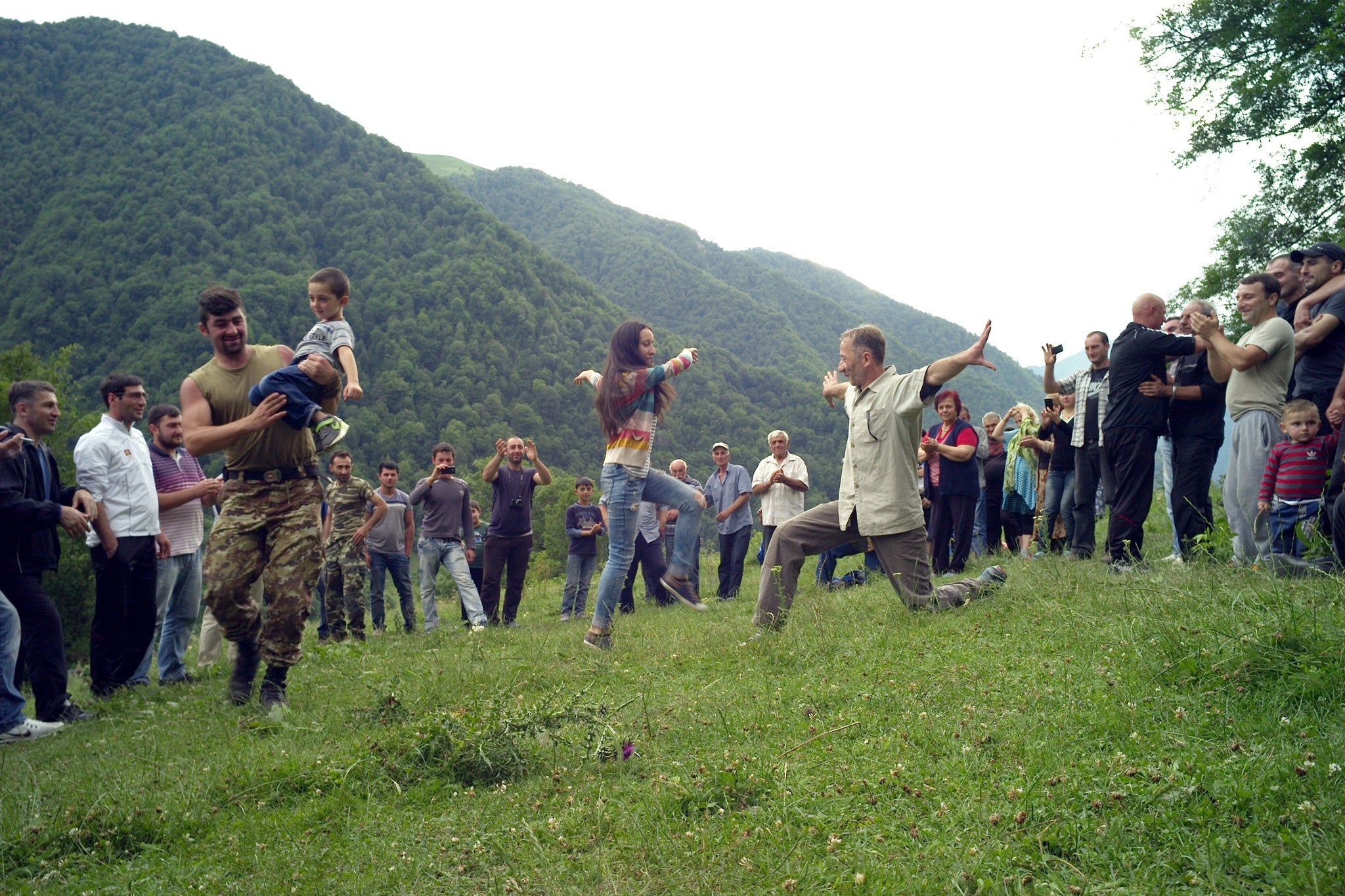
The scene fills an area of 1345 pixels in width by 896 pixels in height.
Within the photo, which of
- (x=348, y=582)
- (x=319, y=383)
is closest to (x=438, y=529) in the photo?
(x=348, y=582)

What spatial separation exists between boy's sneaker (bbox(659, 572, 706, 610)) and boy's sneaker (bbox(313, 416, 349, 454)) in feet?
8.96

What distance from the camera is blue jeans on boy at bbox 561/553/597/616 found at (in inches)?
420

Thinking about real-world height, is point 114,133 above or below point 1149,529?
A: above

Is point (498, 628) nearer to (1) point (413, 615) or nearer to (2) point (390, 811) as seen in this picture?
(1) point (413, 615)

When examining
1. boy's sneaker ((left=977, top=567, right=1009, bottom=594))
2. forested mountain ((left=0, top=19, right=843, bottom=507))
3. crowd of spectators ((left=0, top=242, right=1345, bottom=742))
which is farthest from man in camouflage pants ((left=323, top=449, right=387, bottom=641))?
forested mountain ((left=0, top=19, right=843, bottom=507))

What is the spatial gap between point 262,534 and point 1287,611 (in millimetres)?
5194

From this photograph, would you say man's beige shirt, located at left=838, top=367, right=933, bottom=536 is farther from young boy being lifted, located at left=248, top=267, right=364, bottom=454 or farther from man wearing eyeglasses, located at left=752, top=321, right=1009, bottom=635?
young boy being lifted, located at left=248, top=267, right=364, bottom=454

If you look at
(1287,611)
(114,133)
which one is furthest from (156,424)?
(114,133)

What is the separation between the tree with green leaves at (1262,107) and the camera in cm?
1736

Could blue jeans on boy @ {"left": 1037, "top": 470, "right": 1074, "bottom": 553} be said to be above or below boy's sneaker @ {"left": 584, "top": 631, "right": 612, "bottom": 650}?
above

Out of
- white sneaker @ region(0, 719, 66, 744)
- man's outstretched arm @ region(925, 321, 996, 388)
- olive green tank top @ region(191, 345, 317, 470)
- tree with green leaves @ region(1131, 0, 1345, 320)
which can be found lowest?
white sneaker @ region(0, 719, 66, 744)

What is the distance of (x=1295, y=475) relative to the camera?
5332mm

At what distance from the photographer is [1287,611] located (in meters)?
3.42

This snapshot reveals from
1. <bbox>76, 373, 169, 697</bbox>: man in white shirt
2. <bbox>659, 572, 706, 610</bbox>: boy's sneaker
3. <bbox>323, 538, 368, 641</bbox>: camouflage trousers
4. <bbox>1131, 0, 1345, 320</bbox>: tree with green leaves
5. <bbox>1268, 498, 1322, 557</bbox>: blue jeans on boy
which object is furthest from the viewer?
<bbox>1131, 0, 1345, 320</bbox>: tree with green leaves
